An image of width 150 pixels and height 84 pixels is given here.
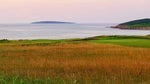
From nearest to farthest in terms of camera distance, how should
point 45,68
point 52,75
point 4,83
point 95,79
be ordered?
point 4,83 < point 95,79 < point 52,75 < point 45,68

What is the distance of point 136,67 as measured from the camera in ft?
60.3

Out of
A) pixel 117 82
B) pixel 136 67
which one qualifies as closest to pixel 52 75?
pixel 117 82

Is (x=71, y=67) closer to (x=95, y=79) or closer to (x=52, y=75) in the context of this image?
(x=52, y=75)

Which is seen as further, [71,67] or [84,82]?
[71,67]

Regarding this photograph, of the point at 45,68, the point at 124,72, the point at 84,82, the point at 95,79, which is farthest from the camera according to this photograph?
the point at 45,68

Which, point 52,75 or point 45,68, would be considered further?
point 45,68

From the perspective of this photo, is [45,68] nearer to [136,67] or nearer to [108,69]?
[108,69]

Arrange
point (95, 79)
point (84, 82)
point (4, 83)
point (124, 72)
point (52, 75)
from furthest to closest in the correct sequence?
1. point (124, 72)
2. point (52, 75)
3. point (95, 79)
4. point (84, 82)
5. point (4, 83)

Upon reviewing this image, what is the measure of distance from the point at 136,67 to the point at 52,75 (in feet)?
14.7

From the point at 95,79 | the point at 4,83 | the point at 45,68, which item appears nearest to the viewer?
the point at 4,83

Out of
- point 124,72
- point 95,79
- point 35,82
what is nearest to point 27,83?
point 35,82

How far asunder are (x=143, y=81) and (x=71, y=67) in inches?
196

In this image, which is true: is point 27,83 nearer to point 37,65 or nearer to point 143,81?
point 143,81

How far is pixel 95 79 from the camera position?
47.6ft
